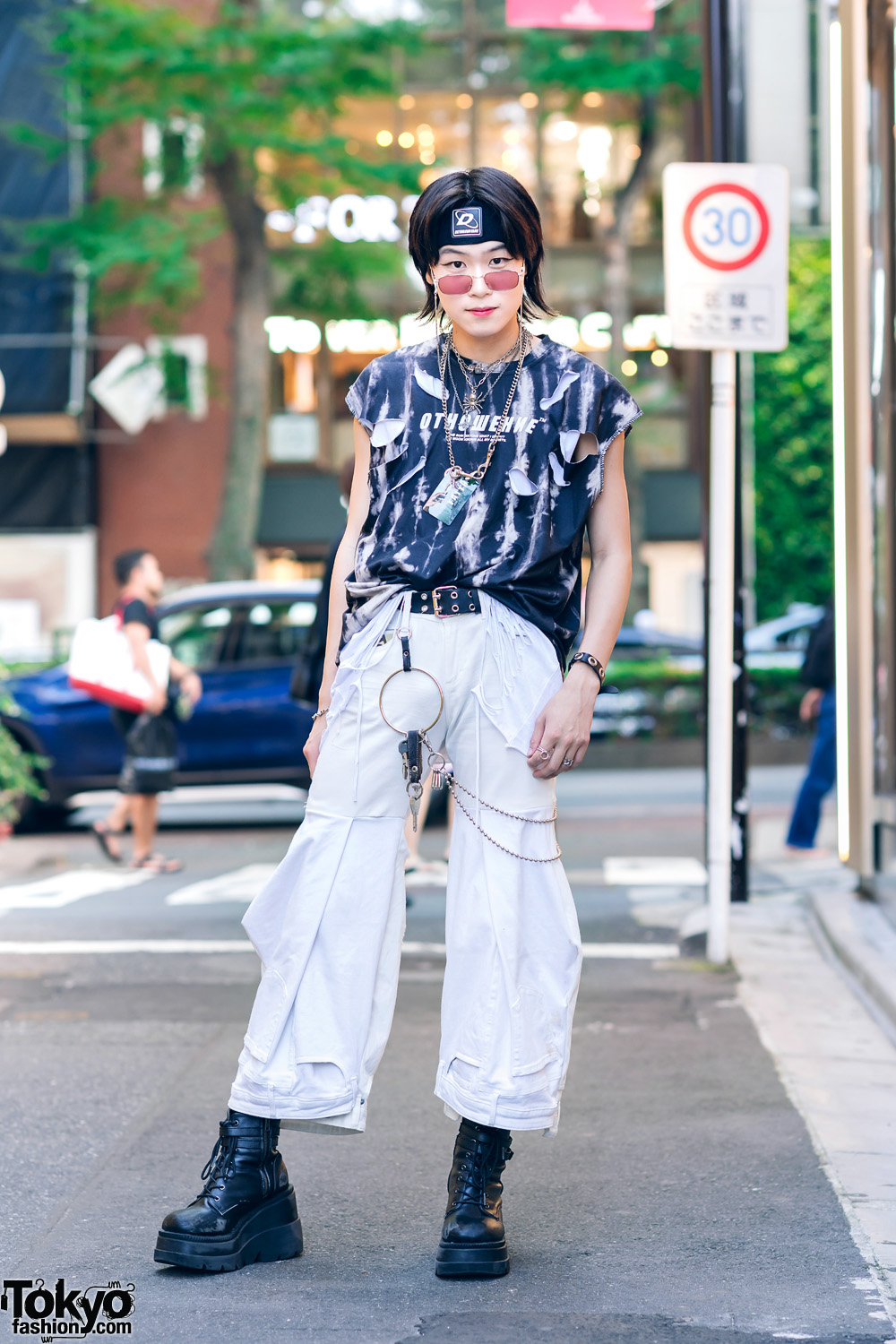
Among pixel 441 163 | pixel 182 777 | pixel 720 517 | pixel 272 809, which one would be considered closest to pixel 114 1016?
pixel 720 517

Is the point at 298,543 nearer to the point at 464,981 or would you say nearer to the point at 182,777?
the point at 182,777

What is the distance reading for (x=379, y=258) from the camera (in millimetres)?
21062

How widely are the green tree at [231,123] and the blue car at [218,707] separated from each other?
9.22 metres

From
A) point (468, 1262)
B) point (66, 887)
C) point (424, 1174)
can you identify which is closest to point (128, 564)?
point (66, 887)

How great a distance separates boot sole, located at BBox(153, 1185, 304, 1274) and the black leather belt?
1075 millimetres

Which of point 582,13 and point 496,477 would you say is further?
point 582,13

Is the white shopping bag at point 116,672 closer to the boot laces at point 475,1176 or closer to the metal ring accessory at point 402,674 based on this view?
the metal ring accessory at point 402,674

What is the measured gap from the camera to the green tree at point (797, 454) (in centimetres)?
2678

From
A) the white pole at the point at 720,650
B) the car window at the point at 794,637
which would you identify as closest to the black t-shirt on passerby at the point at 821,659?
the white pole at the point at 720,650

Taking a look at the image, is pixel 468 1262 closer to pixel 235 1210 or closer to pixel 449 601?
pixel 235 1210

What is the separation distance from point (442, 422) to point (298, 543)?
78.2 ft

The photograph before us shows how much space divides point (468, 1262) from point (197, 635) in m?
8.13

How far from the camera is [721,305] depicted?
605cm

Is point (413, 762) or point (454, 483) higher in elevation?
point (454, 483)
